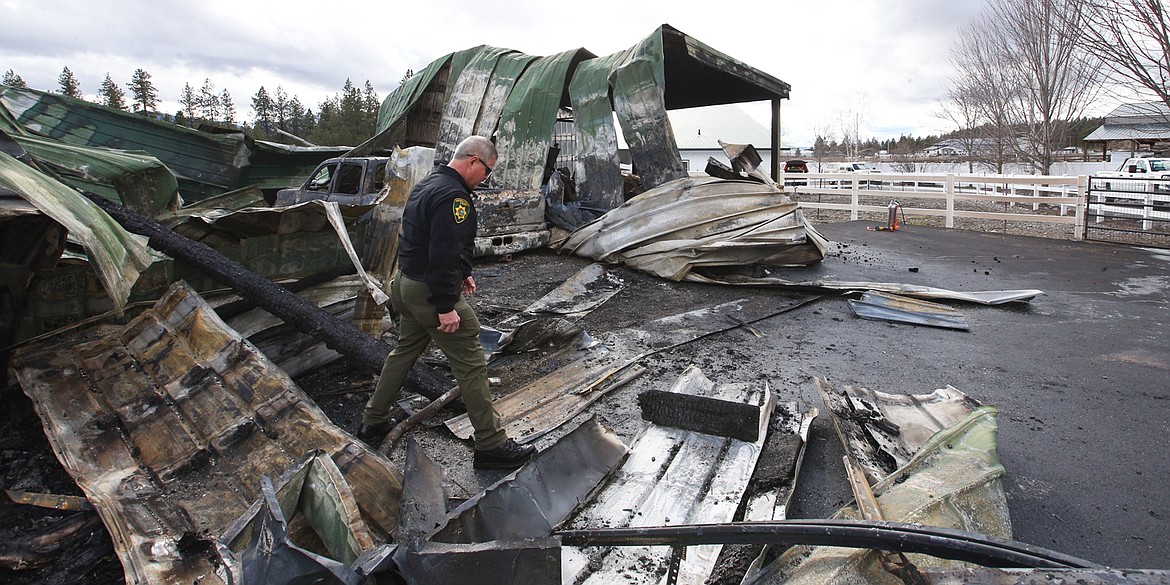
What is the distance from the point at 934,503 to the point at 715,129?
168 feet

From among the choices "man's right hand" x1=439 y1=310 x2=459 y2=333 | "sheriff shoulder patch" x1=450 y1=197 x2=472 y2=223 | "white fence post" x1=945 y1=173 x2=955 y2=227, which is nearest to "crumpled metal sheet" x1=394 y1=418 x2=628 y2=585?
"man's right hand" x1=439 y1=310 x2=459 y2=333

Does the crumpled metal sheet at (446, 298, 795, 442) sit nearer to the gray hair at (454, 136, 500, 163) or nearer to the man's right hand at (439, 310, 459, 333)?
the man's right hand at (439, 310, 459, 333)

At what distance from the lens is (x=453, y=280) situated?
10.7ft

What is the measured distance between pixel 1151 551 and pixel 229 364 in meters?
4.81

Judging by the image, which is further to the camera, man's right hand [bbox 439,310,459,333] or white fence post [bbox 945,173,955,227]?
white fence post [bbox 945,173,955,227]

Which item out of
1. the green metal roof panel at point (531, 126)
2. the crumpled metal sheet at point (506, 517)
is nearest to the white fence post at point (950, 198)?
the green metal roof panel at point (531, 126)

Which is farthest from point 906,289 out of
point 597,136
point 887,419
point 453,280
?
point 453,280

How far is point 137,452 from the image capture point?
314cm

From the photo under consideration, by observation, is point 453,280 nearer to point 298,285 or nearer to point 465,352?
point 465,352

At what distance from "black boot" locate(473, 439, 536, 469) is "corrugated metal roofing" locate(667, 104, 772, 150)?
46.3 m

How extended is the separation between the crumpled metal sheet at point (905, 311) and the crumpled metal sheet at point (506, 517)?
4452mm

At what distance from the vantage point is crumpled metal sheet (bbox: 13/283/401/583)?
2.66 metres

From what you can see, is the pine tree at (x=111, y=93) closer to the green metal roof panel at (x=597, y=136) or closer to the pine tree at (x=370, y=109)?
the pine tree at (x=370, y=109)

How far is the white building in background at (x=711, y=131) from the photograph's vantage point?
47.4m
